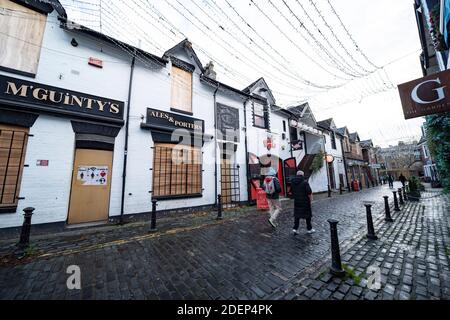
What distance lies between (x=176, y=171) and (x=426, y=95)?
8.34m

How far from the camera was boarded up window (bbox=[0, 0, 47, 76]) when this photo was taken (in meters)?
5.32

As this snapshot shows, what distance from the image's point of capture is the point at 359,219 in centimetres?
662

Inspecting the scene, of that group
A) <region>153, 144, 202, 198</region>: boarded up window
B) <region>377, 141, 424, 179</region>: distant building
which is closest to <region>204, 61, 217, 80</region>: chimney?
<region>153, 144, 202, 198</region>: boarded up window

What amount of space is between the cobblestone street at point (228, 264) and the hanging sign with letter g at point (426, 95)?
10.3ft

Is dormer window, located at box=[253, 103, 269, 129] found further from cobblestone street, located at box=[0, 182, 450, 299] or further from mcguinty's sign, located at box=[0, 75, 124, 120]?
cobblestone street, located at box=[0, 182, 450, 299]

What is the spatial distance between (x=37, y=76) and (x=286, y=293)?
29.0 ft

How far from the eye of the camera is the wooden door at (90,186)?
19.4 feet

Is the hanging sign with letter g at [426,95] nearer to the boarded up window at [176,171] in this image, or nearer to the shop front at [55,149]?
the boarded up window at [176,171]

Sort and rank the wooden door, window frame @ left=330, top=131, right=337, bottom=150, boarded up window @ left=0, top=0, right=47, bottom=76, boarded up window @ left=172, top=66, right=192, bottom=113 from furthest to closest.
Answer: window frame @ left=330, top=131, right=337, bottom=150, boarded up window @ left=172, top=66, right=192, bottom=113, the wooden door, boarded up window @ left=0, top=0, right=47, bottom=76

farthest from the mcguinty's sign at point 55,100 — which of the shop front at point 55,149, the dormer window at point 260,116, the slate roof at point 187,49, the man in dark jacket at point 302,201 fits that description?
the dormer window at point 260,116

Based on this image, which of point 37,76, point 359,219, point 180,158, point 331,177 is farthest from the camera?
point 331,177

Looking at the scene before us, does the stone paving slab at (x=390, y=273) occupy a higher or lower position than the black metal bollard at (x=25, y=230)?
lower
